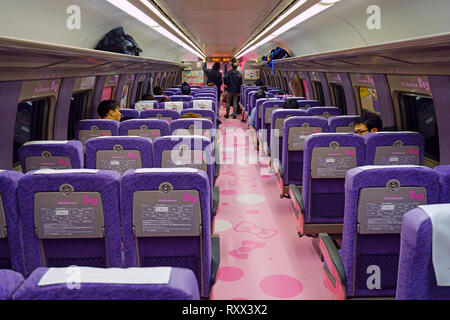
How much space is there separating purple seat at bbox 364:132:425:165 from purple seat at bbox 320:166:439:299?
1170 millimetres

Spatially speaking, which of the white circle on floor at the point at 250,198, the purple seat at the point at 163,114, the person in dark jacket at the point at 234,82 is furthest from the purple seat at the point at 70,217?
the person in dark jacket at the point at 234,82

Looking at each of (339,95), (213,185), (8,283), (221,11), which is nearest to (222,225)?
(213,185)

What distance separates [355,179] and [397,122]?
412 cm

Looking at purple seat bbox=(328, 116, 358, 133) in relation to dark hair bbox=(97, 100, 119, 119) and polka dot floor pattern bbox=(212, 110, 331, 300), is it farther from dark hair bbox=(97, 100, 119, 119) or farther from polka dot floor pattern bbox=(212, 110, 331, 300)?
dark hair bbox=(97, 100, 119, 119)

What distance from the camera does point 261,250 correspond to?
14.1 ft

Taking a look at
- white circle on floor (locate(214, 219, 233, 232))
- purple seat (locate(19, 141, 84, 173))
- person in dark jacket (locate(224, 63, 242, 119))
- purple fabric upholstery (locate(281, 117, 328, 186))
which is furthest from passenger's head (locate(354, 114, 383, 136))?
person in dark jacket (locate(224, 63, 242, 119))

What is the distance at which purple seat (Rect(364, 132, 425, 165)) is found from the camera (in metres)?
3.54

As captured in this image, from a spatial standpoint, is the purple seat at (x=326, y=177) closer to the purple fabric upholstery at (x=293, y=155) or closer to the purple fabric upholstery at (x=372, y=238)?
the purple fabric upholstery at (x=293, y=155)

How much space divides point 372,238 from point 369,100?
551 cm

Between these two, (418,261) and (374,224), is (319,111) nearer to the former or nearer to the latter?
(374,224)

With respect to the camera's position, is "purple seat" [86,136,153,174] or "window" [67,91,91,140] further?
"window" [67,91,91,140]

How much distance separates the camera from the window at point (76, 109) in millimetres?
7145
